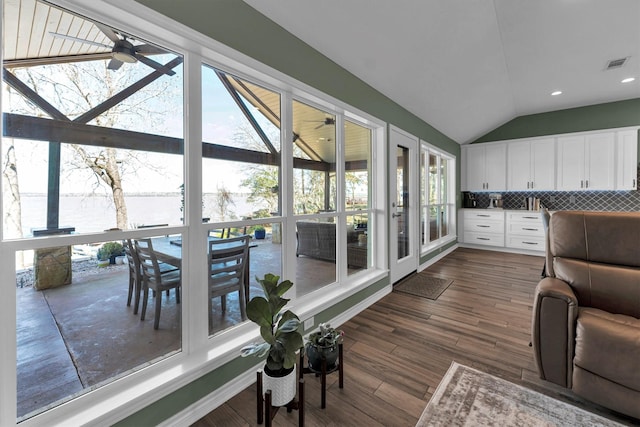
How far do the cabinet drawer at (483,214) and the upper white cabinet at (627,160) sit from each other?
187 centimetres

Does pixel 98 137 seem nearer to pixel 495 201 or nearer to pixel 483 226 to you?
pixel 483 226

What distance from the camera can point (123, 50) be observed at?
53.9 inches

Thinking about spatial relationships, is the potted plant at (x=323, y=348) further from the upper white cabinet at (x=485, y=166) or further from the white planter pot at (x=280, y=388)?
the upper white cabinet at (x=485, y=166)

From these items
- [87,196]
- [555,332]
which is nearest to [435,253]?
[555,332]

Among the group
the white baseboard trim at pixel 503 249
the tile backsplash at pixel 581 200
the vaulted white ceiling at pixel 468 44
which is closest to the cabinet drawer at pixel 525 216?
the tile backsplash at pixel 581 200

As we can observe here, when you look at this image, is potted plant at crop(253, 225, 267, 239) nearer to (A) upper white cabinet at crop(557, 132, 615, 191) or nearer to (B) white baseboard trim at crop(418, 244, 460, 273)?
(B) white baseboard trim at crop(418, 244, 460, 273)

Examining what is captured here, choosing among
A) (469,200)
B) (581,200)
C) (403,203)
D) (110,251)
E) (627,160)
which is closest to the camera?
(110,251)

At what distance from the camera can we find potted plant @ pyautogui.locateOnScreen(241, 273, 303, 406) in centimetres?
138

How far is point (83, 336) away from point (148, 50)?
1544 millimetres

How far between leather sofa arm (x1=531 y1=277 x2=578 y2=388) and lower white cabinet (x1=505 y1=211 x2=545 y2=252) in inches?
183

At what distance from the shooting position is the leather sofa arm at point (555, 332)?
1.57 m

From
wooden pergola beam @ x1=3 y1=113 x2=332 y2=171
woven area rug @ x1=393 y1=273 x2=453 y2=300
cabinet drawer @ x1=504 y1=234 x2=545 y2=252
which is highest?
wooden pergola beam @ x1=3 y1=113 x2=332 y2=171

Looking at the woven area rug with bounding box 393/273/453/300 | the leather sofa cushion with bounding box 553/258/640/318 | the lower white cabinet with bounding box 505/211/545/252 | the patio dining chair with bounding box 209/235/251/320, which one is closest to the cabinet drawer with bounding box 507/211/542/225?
the lower white cabinet with bounding box 505/211/545/252

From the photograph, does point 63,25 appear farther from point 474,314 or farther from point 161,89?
point 474,314
